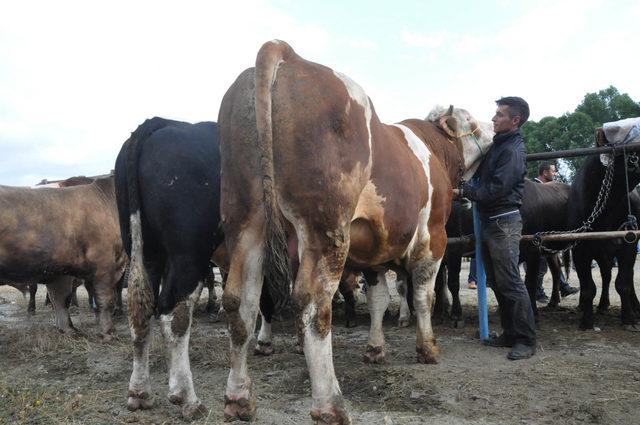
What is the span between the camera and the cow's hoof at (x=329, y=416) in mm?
3143

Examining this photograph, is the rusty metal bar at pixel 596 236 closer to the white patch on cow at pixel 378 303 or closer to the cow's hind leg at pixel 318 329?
the white patch on cow at pixel 378 303

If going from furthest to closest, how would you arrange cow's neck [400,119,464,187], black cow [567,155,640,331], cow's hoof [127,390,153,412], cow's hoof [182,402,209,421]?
black cow [567,155,640,331], cow's neck [400,119,464,187], cow's hoof [127,390,153,412], cow's hoof [182,402,209,421]

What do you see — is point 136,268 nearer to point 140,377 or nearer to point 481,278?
point 140,377

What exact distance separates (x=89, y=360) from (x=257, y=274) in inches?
122

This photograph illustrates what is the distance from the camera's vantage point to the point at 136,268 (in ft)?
12.6

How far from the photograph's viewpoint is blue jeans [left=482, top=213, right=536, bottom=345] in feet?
17.8

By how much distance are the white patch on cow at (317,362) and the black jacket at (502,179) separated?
2877 millimetres

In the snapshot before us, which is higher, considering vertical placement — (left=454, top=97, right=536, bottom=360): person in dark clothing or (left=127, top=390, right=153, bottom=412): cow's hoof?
(left=454, top=97, right=536, bottom=360): person in dark clothing

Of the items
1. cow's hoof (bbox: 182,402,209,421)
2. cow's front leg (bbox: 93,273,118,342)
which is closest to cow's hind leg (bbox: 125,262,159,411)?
cow's hoof (bbox: 182,402,209,421)

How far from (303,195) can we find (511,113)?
3.20 m

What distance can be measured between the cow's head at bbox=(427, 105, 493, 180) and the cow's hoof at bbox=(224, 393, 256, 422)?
368 centimetres

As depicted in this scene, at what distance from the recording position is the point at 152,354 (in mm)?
5590

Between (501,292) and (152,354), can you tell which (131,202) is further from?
(501,292)

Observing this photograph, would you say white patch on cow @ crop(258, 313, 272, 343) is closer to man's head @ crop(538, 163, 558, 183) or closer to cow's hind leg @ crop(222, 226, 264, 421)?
cow's hind leg @ crop(222, 226, 264, 421)
